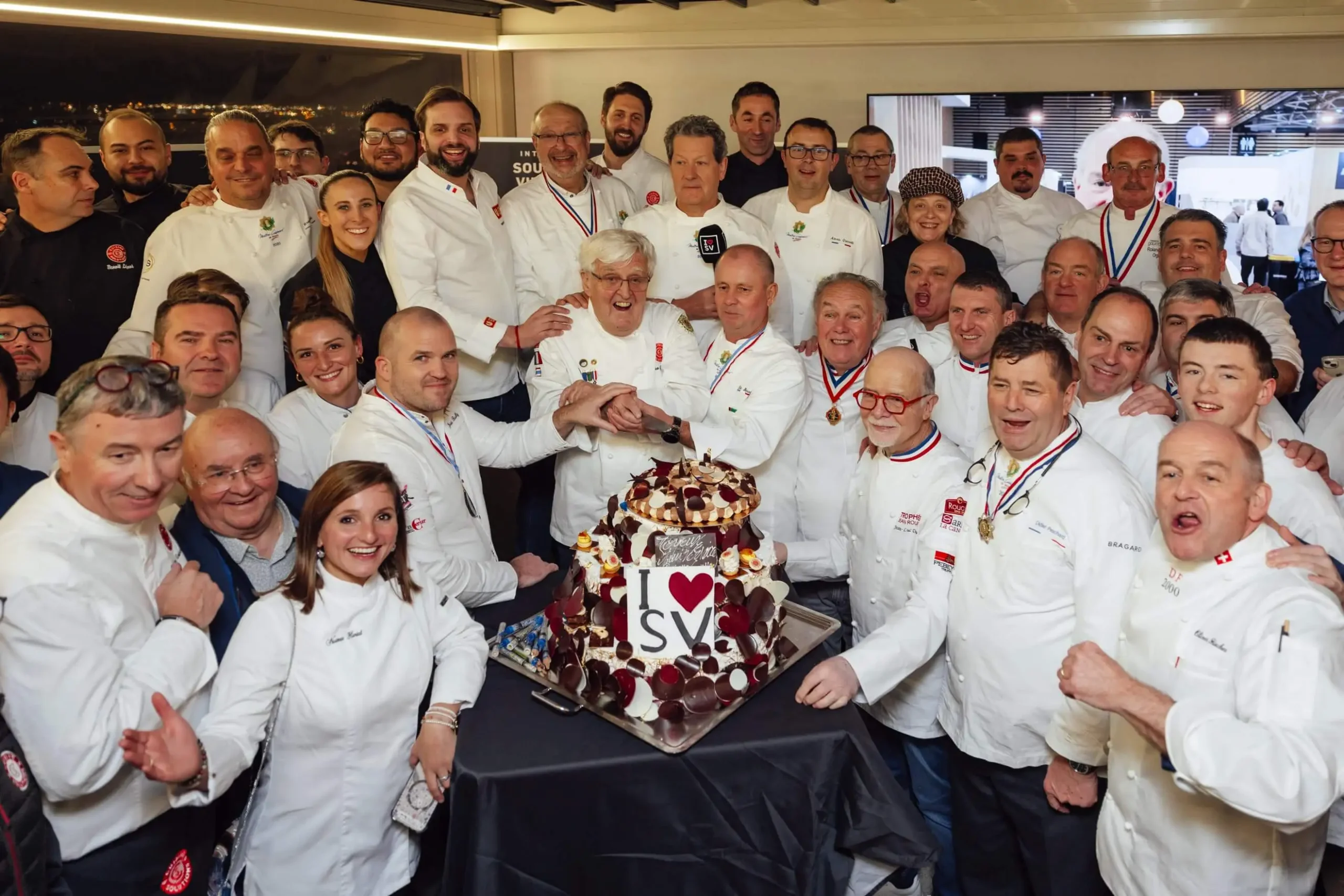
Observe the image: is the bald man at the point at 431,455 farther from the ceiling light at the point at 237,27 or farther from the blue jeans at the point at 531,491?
the ceiling light at the point at 237,27

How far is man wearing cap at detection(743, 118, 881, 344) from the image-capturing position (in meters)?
4.73

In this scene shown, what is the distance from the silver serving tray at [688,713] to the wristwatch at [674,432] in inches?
37.6

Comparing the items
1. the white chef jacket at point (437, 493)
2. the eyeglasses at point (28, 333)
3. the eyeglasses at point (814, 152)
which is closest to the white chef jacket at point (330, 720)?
the white chef jacket at point (437, 493)

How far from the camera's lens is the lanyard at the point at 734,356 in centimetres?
384

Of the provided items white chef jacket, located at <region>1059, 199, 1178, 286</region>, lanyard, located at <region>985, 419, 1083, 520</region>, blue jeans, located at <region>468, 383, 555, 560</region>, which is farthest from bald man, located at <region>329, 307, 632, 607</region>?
white chef jacket, located at <region>1059, 199, 1178, 286</region>

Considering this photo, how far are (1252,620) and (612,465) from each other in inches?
88.4

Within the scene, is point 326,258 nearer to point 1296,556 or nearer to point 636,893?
point 636,893

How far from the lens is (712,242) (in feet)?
14.4

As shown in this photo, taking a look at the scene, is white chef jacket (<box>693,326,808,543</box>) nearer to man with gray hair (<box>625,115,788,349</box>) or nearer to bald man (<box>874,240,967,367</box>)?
man with gray hair (<box>625,115,788,349</box>)

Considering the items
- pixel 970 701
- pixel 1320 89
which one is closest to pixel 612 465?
pixel 970 701

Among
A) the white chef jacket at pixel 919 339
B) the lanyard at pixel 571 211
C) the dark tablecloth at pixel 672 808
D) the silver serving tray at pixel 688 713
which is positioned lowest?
the dark tablecloth at pixel 672 808

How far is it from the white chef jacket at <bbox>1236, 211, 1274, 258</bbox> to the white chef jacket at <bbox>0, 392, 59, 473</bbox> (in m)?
7.81

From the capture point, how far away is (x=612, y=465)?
3.78m

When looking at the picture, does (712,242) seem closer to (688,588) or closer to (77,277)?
(688,588)
